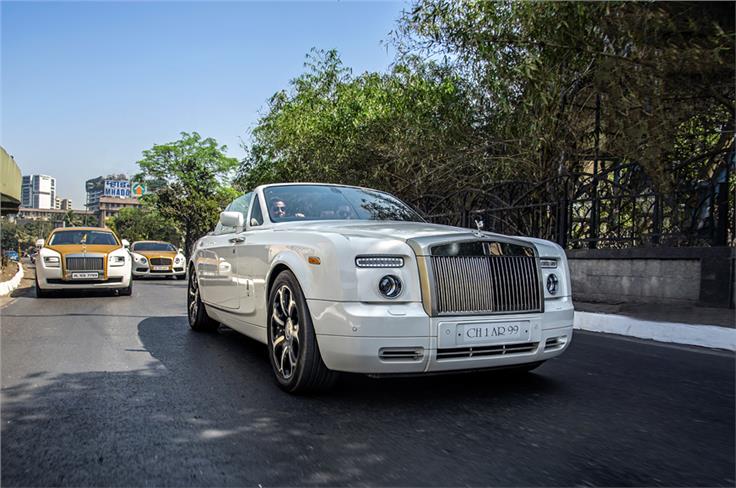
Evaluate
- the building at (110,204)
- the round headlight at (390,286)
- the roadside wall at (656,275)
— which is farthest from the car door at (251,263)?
the building at (110,204)

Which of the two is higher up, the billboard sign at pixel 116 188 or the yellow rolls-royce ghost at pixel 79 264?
the billboard sign at pixel 116 188

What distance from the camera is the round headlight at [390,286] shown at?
3691 mm

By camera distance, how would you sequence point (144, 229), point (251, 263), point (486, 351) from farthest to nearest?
point (144, 229) → point (251, 263) → point (486, 351)

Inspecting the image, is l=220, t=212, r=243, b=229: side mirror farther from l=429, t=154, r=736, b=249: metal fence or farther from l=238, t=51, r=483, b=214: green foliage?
l=238, t=51, r=483, b=214: green foliage

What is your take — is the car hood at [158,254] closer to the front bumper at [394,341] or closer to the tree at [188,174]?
the front bumper at [394,341]

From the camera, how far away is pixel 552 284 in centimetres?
434

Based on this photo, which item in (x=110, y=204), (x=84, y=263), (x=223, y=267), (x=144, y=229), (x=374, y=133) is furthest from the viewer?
(x=110, y=204)

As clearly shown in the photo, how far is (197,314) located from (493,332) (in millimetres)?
4455

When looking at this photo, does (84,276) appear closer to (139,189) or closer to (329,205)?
(329,205)

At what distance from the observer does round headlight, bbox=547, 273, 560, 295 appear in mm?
4309

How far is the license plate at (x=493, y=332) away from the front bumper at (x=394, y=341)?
0.03 meters

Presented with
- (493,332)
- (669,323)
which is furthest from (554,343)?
(669,323)

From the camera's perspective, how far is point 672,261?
9016 millimetres

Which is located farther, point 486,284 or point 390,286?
point 486,284
